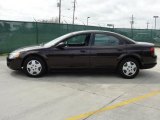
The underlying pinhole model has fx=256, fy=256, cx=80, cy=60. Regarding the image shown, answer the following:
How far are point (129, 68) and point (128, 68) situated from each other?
0.10 ft

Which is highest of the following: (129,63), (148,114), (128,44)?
(128,44)

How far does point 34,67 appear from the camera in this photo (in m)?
7.73

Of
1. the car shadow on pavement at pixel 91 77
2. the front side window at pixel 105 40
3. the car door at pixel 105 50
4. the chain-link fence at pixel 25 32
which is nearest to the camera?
the car shadow on pavement at pixel 91 77

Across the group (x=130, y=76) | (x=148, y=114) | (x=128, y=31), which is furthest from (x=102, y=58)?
(x=128, y=31)

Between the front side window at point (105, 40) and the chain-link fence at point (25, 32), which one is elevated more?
the chain-link fence at point (25, 32)

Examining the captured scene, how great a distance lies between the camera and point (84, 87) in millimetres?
6723

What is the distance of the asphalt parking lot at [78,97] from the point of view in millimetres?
4715

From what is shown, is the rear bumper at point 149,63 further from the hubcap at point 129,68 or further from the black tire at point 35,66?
the black tire at point 35,66

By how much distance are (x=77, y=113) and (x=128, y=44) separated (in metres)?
3.90

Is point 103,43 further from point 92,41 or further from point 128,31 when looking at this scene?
point 128,31

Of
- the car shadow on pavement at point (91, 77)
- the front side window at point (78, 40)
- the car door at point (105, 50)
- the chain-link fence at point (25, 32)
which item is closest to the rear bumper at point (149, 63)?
the car shadow on pavement at point (91, 77)

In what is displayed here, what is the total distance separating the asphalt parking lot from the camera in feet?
15.5

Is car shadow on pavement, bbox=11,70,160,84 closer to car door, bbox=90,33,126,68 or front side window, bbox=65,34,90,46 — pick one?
car door, bbox=90,33,126,68

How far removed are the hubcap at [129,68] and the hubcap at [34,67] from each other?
8.59 ft
